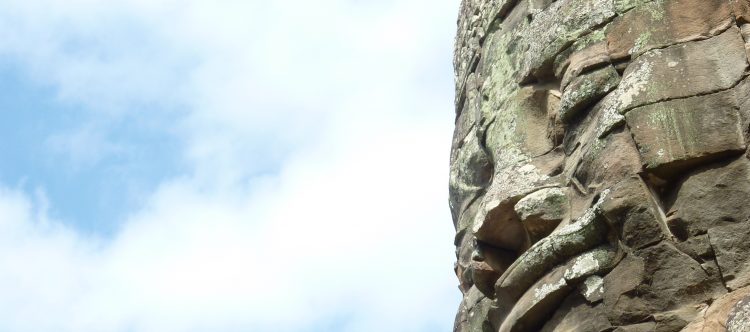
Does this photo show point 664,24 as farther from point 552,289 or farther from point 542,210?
point 552,289

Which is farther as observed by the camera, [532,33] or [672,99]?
[532,33]

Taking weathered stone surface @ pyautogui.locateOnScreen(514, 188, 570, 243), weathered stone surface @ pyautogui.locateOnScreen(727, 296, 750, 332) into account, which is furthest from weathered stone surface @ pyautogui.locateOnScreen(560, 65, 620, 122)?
weathered stone surface @ pyautogui.locateOnScreen(727, 296, 750, 332)

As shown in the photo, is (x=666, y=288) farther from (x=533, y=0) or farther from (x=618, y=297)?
(x=533, y=0)

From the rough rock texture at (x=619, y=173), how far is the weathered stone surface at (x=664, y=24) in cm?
1

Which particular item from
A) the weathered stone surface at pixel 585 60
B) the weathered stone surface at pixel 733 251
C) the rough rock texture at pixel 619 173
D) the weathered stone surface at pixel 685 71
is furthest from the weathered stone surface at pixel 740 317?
the weathered stone surface at pixel 585 60

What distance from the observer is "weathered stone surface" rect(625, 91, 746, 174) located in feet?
45.1

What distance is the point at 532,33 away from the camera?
Result: 16.9m

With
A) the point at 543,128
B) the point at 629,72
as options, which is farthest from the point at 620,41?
the point at 543,128

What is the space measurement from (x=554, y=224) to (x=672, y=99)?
6.60ft

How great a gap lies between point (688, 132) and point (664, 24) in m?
1.56

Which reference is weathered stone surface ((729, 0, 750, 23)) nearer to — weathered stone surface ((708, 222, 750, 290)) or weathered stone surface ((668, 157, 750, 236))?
weathered stone surface ((668, 157, 750, 236))

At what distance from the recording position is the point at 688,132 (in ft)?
45.6

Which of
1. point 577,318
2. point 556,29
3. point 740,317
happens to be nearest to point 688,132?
point 577,318

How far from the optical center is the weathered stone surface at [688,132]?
45.1ft
